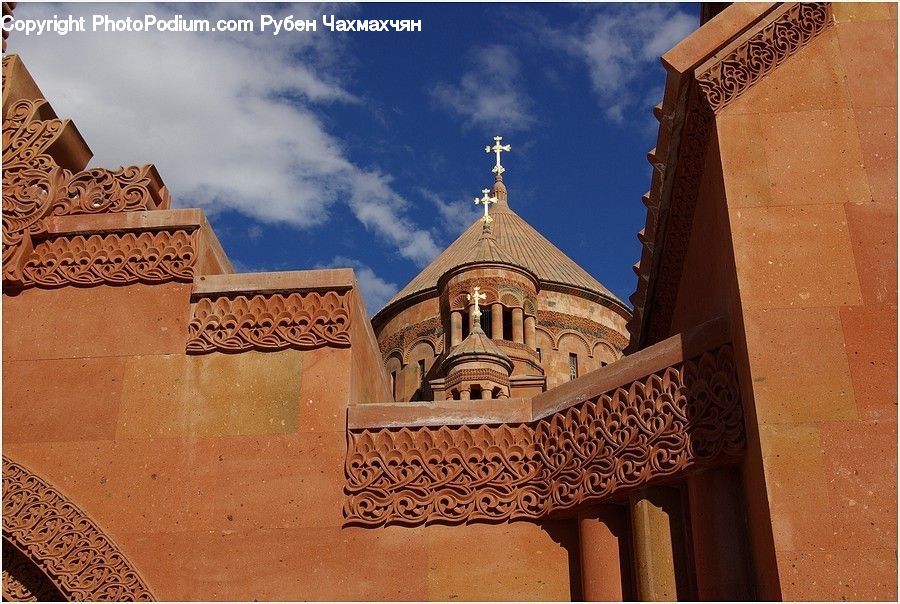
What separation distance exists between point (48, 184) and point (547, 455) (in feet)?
12.5

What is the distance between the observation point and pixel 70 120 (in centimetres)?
694

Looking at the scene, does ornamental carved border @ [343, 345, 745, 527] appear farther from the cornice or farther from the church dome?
the church dome

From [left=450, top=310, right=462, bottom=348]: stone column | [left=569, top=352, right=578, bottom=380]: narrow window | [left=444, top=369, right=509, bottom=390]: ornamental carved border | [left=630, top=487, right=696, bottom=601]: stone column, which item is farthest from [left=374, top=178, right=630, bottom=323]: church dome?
[left=630, top=487, right=696, bottom=601]: stone column

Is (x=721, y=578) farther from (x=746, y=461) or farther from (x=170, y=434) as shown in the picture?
(x=170, y=434)

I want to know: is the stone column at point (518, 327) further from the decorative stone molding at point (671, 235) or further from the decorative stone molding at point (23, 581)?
the decorative stone molding at point (23, 581)

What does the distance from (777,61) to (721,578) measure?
9.61ft

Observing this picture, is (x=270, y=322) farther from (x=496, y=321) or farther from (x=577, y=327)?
(x=577, y=327)

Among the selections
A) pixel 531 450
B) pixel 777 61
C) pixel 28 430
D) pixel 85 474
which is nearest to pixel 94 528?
pixel 85 474

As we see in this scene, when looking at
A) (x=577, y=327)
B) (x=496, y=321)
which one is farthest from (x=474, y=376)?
(x=577, y=327)

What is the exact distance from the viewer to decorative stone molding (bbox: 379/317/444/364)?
1491 inches

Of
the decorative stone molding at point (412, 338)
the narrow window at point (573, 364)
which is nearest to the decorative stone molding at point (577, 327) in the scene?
the narrow window at point (573, 364)

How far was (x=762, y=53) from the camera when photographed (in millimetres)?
5699

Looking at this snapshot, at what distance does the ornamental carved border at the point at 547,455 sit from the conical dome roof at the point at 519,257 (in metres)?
32.2

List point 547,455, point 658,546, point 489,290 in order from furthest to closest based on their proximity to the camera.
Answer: point 489,290 → point 547,455 → point 658,546
